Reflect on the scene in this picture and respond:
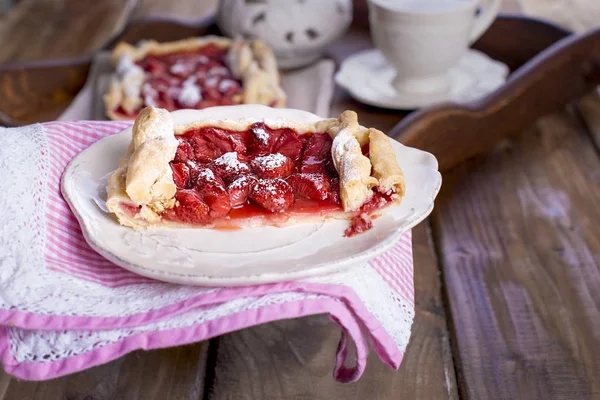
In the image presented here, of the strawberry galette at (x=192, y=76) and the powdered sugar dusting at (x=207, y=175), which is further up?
the powdered sugar dusting at (x=207, y=175)

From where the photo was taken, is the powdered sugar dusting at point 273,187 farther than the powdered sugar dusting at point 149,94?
No

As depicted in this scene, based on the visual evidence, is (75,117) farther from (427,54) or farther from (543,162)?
(543,162)

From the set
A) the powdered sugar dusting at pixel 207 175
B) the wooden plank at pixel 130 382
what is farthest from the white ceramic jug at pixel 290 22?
the wooden plank at pixel 130 382

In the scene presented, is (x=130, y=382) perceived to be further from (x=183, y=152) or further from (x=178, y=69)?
(x=178, y=69)

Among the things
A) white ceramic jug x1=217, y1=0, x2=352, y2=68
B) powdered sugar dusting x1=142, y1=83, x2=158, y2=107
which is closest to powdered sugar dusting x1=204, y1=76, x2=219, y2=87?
powdered sugar dusting x1=142, y1=83, x2=158, y2=107

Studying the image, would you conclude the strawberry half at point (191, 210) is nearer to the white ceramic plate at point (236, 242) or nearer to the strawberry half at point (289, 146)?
the white ceramic plate at point (236, 242)

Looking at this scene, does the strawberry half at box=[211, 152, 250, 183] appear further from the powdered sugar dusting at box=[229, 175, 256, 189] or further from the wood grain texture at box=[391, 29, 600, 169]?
the wood grain texture at box=[391, 29, 600, 169]
